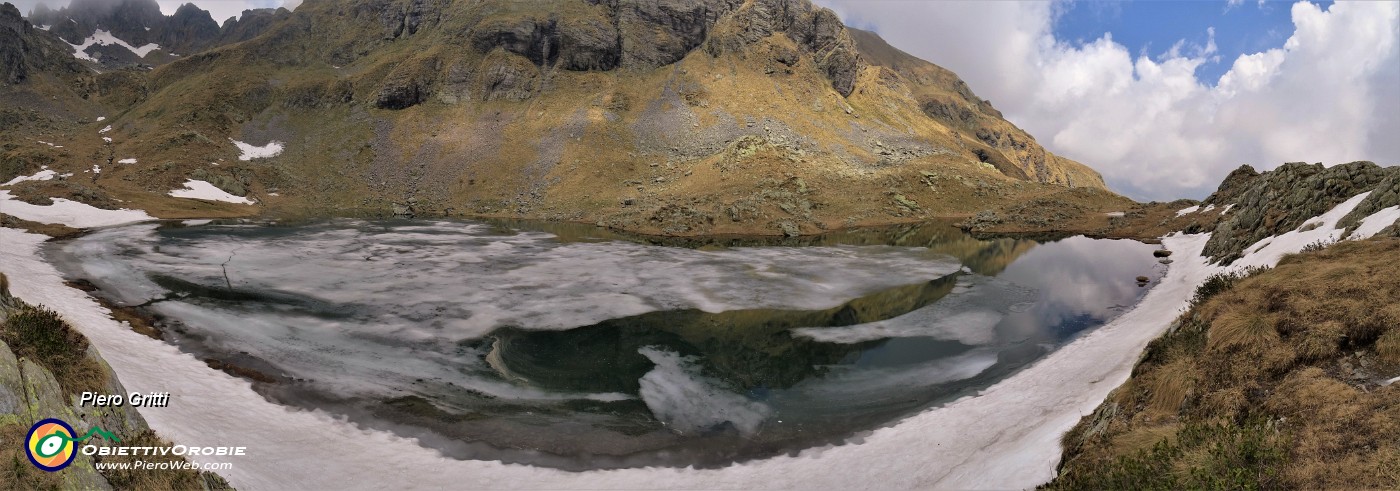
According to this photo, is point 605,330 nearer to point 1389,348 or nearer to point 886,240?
point 1389,348

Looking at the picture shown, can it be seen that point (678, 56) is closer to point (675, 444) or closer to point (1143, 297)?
point (1143, 297)

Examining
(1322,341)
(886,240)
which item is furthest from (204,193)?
(1322,341)

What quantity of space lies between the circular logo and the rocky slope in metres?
57.6

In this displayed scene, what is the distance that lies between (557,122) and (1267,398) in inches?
4450

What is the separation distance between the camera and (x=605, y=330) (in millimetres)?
24969

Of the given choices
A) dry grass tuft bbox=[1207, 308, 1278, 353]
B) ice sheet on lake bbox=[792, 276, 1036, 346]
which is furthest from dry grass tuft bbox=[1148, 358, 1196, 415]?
ice sheet on lake bbox=[792, 276, 1036, 346]

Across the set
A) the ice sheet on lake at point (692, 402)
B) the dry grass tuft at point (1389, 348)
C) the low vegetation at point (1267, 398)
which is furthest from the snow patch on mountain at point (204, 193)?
the dry grass tuft at point (1389, 348)

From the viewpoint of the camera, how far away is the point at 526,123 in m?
113

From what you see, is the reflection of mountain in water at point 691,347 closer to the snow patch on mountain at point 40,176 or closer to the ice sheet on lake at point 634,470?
the ice sheet on lake at point 634,470

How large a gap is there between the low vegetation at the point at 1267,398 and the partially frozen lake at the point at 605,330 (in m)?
6.64

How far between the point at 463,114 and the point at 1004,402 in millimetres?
122456

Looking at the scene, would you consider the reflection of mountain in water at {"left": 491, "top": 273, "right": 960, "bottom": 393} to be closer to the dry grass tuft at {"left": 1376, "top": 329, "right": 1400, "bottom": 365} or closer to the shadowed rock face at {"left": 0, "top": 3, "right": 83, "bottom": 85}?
the dry grass tuft at {"left": 1376, "top": 329, "right": 1400, "bottom": 365}

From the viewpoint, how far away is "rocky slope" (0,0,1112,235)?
82562mm

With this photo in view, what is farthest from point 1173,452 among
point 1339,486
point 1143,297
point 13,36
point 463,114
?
point 13,36
